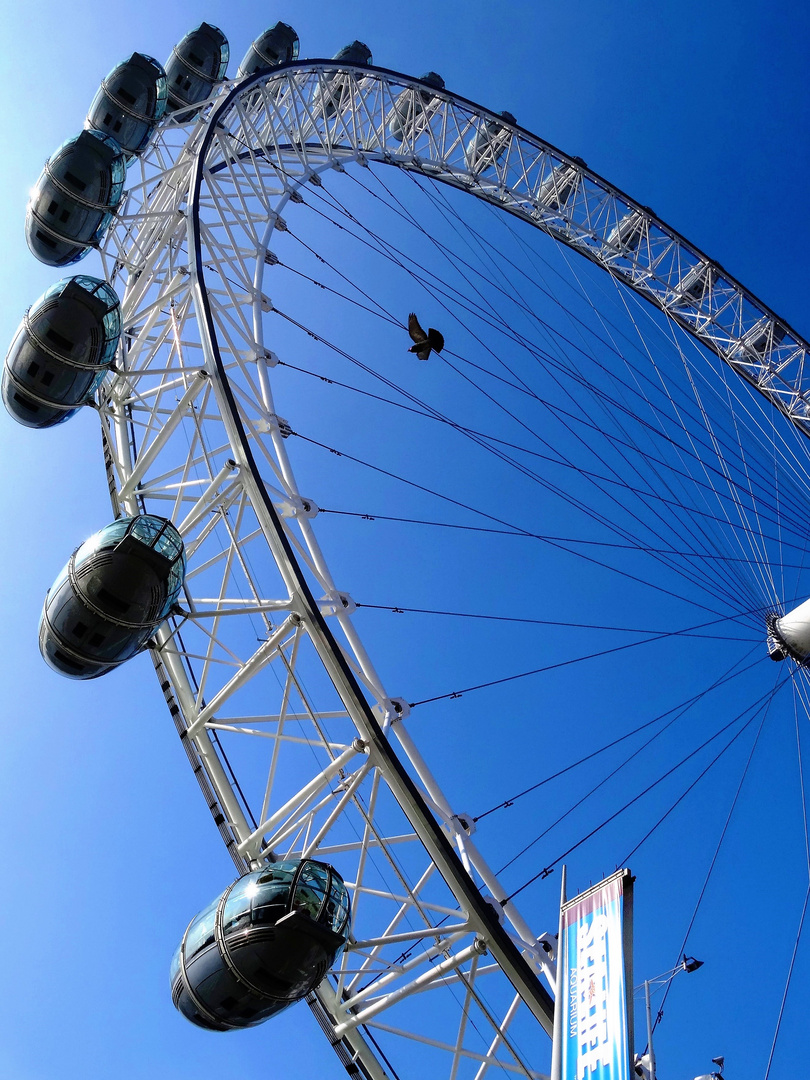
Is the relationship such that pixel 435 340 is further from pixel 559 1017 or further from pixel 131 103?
pixel 559 1017

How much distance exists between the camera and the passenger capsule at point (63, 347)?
14352 mm

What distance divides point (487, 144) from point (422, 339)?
15237 millimetres

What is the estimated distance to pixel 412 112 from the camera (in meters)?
28.3

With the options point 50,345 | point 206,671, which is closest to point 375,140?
point 50,345

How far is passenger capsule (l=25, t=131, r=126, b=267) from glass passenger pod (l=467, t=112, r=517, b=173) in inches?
653

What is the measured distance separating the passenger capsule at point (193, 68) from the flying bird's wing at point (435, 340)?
1113 centimetres

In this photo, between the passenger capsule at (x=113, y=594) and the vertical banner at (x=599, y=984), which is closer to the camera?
the vertical banner at (x=599, y=984)

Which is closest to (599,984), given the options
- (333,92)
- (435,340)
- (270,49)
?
(435,340)

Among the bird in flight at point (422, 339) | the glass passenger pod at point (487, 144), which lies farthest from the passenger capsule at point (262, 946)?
the glass passenger pod at point (487, 144)

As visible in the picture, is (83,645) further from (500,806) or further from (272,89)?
(272,89)

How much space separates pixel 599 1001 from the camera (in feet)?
29.6

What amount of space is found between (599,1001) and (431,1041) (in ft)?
10.4

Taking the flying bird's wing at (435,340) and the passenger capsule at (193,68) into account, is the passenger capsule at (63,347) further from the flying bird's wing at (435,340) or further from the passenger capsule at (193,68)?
the passenger capsule at (193,68)

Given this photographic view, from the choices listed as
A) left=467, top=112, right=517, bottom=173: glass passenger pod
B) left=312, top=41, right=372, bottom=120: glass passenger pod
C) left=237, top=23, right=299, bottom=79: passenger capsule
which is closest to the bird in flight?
left=312, top=41, right=372, bottom=120: glass passenger pod
